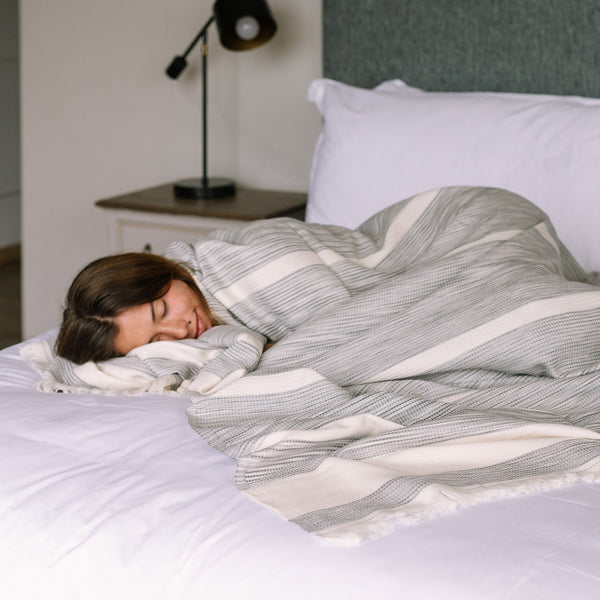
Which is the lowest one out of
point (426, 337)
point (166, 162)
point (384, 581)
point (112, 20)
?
point (384, 581)

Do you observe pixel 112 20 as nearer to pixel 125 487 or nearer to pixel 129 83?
pixel 129 83

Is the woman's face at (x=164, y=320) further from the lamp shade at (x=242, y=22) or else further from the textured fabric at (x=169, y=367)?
the lamp shade at (x=242, y=22)

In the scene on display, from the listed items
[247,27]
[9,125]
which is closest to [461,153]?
[247,27]

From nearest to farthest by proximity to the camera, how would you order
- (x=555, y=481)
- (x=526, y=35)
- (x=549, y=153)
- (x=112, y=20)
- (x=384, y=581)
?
(x=384, y=581)
(x=555, y=481)
(x=549, y=153)
(x=526, y=35)
(x=112, y=20)

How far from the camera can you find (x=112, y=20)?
113 inches

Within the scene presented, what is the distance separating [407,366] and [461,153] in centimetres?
87

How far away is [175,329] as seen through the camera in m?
1.53

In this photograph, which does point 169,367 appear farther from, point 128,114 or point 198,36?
point 128,114

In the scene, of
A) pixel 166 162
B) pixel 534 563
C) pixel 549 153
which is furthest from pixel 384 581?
pixel 166 162

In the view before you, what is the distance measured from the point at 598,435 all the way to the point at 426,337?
272mm

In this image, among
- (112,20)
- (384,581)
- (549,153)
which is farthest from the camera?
(112,20)

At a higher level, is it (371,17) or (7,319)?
(371,17)

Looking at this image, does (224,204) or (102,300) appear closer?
(102,300)

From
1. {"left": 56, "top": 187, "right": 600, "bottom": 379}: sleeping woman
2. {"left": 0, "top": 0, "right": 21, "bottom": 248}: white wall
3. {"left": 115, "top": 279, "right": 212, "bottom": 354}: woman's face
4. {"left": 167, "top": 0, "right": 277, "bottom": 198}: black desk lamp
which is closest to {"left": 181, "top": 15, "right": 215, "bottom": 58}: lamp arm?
{"left": 167, "top": 0, "right": 277, "bottom": 198}: black desk lamp
